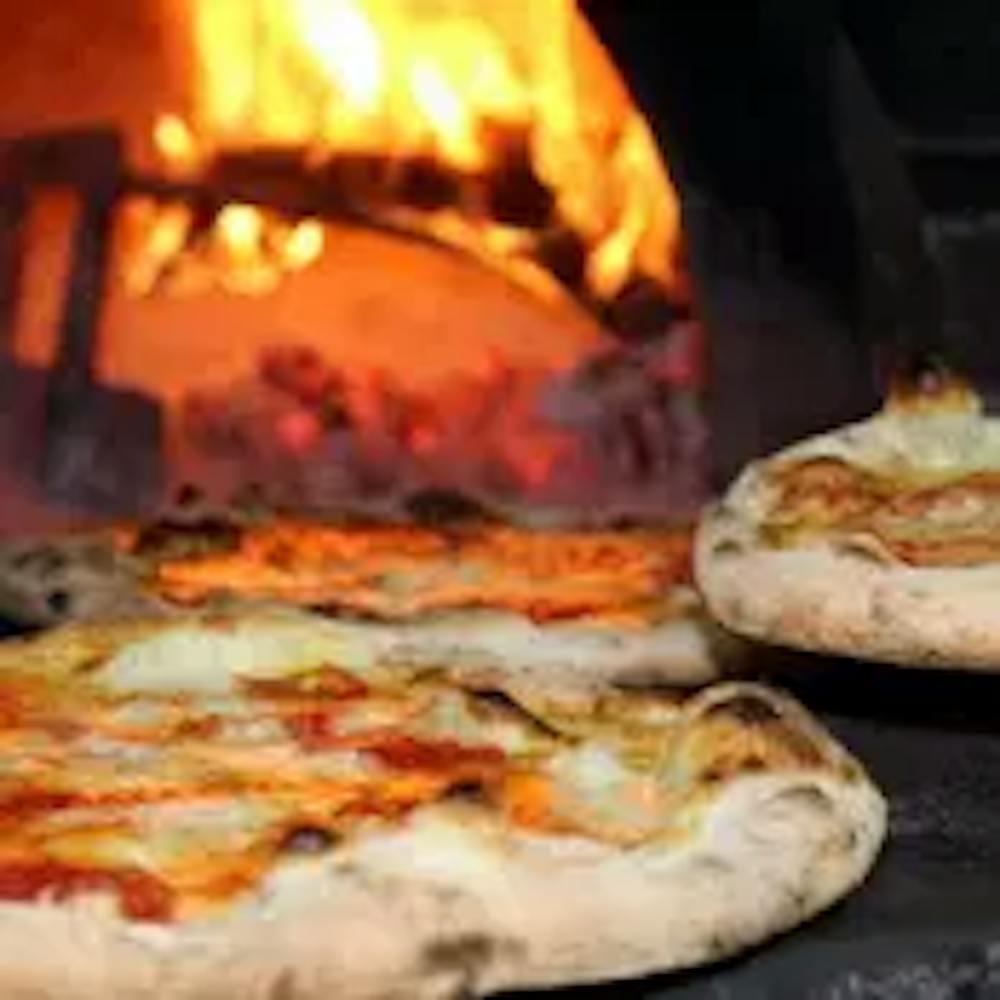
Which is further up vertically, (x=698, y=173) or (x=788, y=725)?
(x=698, y=173)

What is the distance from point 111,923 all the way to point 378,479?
2.22m

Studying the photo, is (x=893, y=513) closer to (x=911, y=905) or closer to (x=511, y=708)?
(x=511, y=708)

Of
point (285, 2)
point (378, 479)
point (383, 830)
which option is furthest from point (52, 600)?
point (383, 830)

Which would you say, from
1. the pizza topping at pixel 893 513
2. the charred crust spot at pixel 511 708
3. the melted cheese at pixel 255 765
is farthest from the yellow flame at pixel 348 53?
the charred crust spot at pixel 511 708

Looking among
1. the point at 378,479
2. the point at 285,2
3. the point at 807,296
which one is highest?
the point at 285,2

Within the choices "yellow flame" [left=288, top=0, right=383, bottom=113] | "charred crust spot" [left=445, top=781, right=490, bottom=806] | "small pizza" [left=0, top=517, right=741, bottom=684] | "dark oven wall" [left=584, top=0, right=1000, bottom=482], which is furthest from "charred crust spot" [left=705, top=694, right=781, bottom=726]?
"yellow flame" [left=288, top=0, right=383, bottom=113]

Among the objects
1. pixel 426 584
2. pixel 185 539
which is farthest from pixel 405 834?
pixel 185 539

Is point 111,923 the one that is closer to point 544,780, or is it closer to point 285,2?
point 544,780

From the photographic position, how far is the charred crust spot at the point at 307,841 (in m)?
2.04

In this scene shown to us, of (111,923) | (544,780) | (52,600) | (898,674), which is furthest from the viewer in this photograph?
(52,600)

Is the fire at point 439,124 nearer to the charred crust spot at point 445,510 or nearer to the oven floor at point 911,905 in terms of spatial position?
the charred crust spot at point 445,510

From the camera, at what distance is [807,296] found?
4.12 m

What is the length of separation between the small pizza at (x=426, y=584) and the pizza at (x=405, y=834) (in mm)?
336

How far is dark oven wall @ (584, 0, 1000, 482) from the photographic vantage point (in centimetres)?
402
